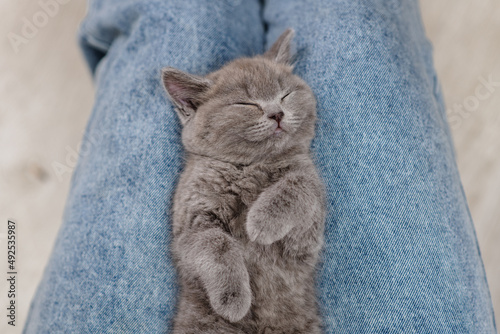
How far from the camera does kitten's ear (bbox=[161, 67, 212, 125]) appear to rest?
1.15 m

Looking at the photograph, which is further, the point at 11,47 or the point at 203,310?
the point at 11,47

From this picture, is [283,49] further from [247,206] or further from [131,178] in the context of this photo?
[131,178]

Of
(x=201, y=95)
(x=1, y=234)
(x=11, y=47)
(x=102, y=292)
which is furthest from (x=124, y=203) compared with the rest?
(x=11, y=47)

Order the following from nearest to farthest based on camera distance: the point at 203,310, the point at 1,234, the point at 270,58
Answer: the point at 203,310 → the point at 270,58 → the point at 1,234

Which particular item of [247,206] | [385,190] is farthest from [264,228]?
[385,190]

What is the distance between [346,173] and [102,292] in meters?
0.79

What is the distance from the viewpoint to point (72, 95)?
6.85 feet

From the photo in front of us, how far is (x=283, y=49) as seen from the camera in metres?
1.26

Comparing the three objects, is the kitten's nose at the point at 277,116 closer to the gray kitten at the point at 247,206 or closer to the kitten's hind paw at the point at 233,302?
the gray kitten at the point at 247,206

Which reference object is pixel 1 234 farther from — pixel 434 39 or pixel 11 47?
pixel 434 39

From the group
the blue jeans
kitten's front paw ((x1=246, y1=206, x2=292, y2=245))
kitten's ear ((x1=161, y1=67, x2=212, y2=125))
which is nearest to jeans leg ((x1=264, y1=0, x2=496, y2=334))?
the blue jeans

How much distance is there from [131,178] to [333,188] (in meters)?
0.62

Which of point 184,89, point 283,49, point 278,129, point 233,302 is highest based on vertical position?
point 283,49

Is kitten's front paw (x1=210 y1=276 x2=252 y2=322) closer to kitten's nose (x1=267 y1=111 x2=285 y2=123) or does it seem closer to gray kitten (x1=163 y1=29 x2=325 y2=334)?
gray kitten (x1=163 y1=29 x2=325 y2=334)
